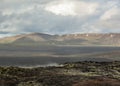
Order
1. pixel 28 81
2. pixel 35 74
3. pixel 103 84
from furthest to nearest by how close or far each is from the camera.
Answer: pixel 35 74 → pixel 28 81 → pixel 103 84

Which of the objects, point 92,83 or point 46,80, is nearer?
point 92,83

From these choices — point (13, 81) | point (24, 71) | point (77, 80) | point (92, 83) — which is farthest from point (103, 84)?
point (24, 71)

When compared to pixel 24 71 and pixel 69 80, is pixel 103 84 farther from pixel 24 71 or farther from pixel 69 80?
pixel 24 71

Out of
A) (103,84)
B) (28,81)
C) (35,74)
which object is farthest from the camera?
(35,74)

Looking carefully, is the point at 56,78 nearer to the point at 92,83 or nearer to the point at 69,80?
the point at 69,80

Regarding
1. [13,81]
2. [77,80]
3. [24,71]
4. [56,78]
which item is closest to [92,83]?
[77,80]

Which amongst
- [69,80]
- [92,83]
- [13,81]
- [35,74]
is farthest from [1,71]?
[92,83]

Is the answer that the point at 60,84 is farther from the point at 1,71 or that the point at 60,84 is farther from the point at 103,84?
the point at 1,71

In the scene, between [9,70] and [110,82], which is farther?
[9,70]
